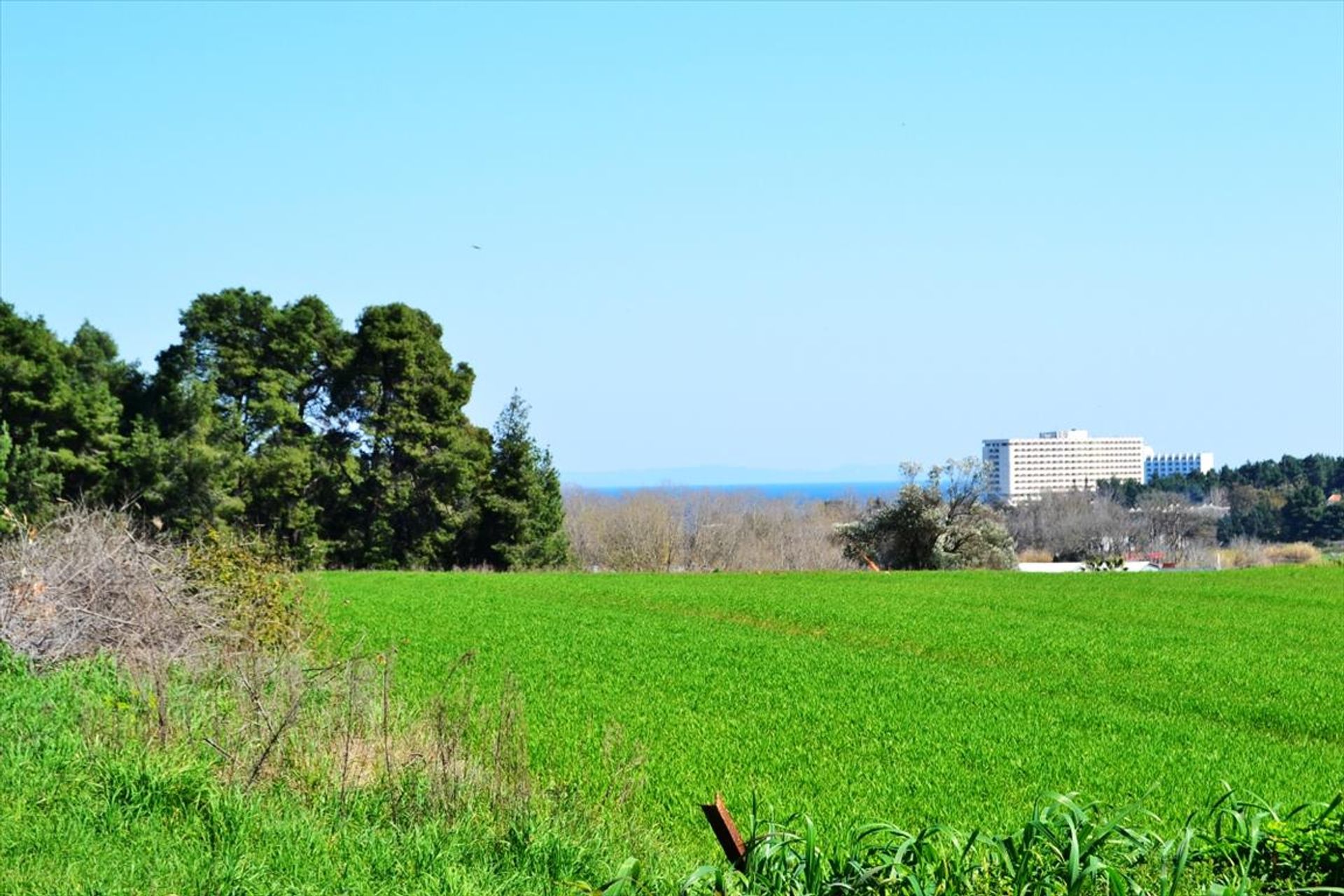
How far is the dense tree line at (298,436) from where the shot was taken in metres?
36.5

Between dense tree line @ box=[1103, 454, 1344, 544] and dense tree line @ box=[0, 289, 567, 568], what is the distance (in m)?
64.7

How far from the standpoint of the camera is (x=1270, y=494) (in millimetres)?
95812

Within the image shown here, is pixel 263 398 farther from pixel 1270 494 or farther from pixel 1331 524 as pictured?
pixel 1270 494

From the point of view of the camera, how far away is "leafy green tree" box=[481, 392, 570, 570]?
42.9 m

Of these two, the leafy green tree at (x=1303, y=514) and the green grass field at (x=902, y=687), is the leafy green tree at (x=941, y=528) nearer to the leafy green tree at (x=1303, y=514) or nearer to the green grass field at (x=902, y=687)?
the green grass field at (x=902, y=687)

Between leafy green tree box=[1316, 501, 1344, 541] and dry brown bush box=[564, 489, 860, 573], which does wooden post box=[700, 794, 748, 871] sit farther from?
leafy green tree box=[1316, 501, 1344, 541]

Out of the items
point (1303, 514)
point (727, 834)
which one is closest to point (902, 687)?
point (727, 834)

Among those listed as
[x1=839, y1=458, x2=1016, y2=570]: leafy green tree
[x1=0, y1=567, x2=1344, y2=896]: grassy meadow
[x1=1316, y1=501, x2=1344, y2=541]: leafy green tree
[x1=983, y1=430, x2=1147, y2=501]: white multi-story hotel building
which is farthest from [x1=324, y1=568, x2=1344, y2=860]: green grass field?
[x1=983, y1=430, x2=1147, y2=501]: white multi-story hotel building

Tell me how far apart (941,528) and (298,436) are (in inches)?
837

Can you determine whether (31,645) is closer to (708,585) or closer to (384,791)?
(384,791)

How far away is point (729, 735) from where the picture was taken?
39.9ft

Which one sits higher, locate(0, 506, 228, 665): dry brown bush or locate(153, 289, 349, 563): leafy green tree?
locate(153, 289, 349, 563): leafy green tree

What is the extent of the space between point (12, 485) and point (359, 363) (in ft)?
41.3

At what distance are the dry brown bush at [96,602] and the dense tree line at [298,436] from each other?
2403cm
